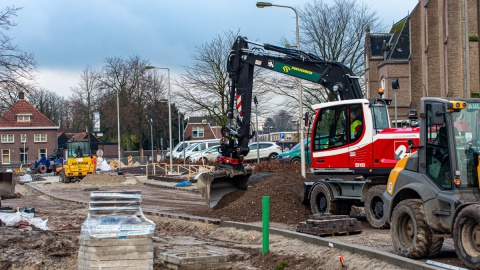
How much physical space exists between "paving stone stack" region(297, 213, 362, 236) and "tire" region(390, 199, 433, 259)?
3271mm

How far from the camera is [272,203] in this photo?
760 inches

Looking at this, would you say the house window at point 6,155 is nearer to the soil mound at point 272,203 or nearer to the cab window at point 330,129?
the soil mound at point 272,203

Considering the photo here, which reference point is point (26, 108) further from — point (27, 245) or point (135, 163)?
point (27, 245)

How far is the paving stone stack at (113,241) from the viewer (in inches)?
447

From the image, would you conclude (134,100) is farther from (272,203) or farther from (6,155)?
(272,203)

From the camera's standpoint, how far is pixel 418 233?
10766 mm

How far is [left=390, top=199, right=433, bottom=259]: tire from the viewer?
10.7 meters

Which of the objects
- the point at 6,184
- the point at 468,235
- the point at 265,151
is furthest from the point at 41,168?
the point at 468,235

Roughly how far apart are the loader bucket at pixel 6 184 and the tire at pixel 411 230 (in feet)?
86.0

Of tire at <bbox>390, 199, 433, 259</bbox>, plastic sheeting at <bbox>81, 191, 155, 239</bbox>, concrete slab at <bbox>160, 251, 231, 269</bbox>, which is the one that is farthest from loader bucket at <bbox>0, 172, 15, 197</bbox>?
tire at <bbox>390, 199, 433, 259</bbox>

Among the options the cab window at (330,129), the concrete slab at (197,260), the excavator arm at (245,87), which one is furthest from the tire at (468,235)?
the excavator arm at (245,87)

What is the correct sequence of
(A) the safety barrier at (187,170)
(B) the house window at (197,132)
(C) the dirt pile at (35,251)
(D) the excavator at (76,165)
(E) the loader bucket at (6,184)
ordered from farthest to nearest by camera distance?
(B) the house window at (197,132) < (D) the excavator at (76,165) < (A) the safety barrier at (187,170) < (E) the loader bucket at (6,184) < (C) the dirt pile at (35,251)

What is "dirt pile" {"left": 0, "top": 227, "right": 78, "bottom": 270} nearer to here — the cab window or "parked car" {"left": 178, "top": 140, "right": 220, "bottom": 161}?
the cab window

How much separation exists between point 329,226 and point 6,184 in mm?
23355
